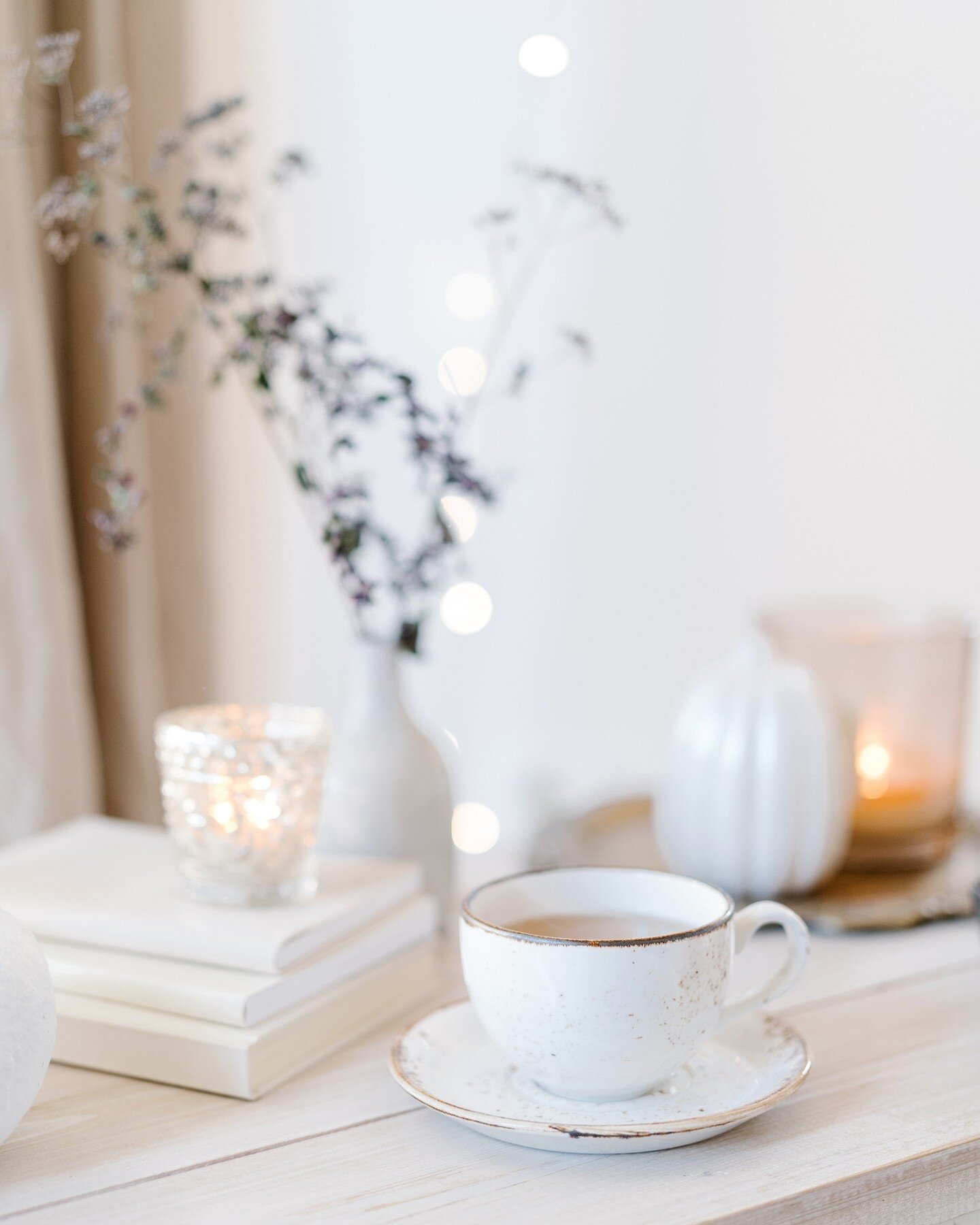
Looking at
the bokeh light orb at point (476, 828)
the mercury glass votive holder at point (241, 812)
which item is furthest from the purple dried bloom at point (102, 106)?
the bokeh light orb at point (476, 828)

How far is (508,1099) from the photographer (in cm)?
57

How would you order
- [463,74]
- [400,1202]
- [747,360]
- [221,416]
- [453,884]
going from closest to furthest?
[400,1202] → [453,884] → [221,416] → [463,74] → [747,360]

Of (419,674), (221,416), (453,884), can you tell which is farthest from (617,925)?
(419,674)

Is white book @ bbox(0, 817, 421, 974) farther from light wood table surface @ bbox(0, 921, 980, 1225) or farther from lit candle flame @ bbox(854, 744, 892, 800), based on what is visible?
lit candle flame @ bbox(854, 744, 892, 800)

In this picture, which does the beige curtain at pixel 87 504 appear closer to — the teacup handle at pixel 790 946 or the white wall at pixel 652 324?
the white wall at pixel 652 324

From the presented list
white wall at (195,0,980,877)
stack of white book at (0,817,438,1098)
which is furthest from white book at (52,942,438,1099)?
white wall at (195,0,980,877)

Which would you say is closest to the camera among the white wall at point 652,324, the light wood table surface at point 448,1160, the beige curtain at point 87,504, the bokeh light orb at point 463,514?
the light wood table surface at point 448,1160

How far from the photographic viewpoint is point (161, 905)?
70cm

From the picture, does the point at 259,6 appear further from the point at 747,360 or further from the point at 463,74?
the point at 747,360

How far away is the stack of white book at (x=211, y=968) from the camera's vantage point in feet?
2.05

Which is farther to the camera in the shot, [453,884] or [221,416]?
[221,416]

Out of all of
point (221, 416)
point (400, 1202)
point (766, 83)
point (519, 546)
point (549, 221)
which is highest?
point (766, 83)

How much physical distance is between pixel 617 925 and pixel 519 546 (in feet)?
2.72

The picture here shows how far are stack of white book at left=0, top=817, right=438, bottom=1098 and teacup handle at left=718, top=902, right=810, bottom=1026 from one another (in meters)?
0.21
